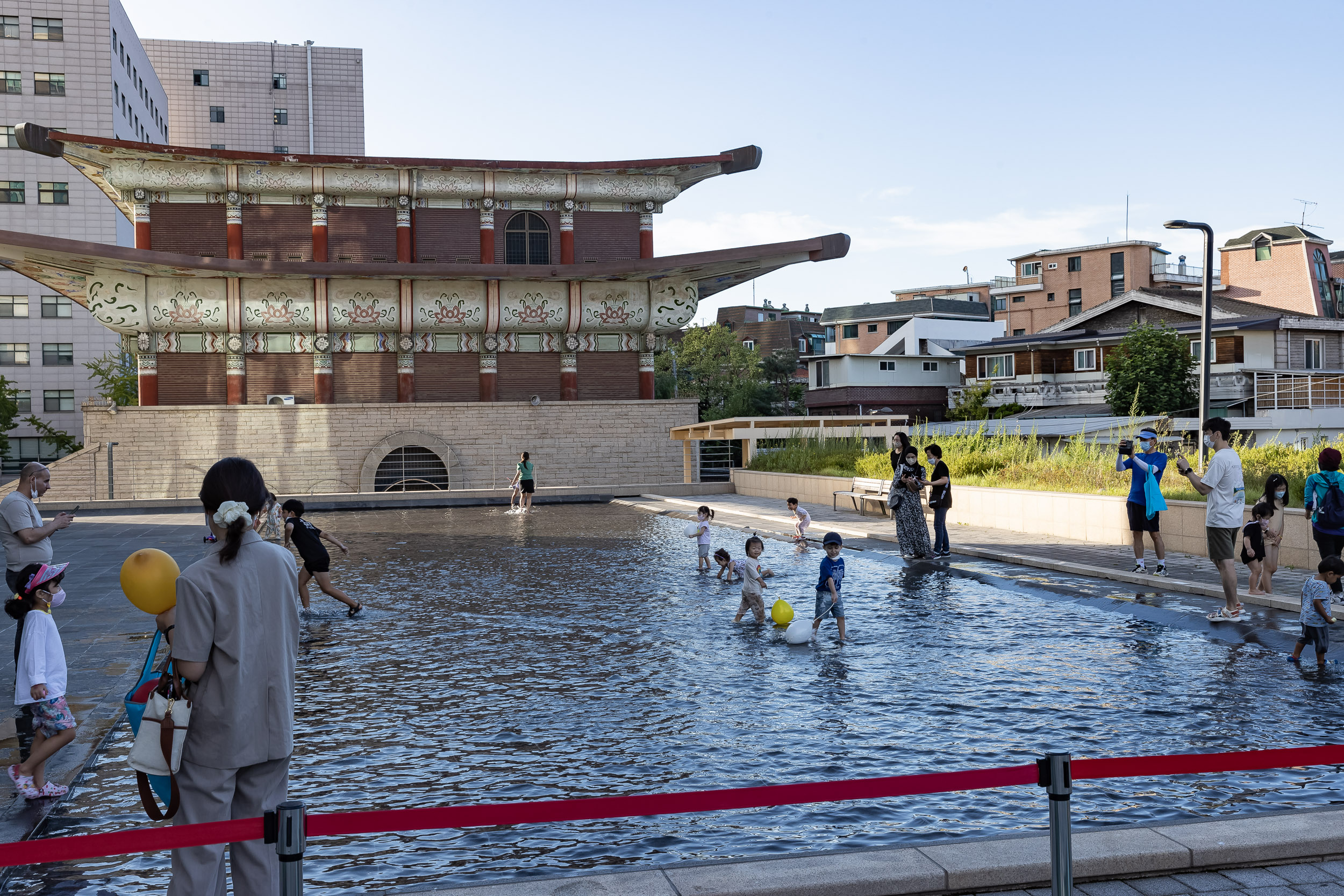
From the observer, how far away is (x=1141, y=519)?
1380 cm

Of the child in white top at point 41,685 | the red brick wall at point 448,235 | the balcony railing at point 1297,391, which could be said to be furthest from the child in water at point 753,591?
the balcony railing at point 1297,391

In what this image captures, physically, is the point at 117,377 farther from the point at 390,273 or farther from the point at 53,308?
the point at 390,273

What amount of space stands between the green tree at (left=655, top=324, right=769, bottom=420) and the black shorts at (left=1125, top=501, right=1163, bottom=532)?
54255mm

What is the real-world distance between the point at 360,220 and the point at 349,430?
812 cm

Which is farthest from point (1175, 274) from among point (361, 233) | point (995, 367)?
point (361, 233)

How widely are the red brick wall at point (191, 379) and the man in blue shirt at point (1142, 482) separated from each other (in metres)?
33.2

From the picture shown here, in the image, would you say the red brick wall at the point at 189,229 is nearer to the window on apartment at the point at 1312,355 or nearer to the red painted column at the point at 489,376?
the red painted column at the point at 489,376

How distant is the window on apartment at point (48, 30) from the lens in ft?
198

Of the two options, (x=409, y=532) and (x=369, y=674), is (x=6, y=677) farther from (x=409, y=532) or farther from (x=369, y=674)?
(x=409, y=532)

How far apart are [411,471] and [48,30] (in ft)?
137

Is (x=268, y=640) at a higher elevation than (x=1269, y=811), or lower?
higher

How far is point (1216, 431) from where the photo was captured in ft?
36.1

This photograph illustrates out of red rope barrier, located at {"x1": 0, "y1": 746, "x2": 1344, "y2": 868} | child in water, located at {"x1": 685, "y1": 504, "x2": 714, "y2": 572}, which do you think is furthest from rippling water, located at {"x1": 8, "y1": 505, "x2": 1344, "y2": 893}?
child in water, located at {"x1": 685, "y1": 504, "x2": 714, "y2": 572}

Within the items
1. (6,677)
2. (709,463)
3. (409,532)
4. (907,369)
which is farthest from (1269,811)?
(907,369)
